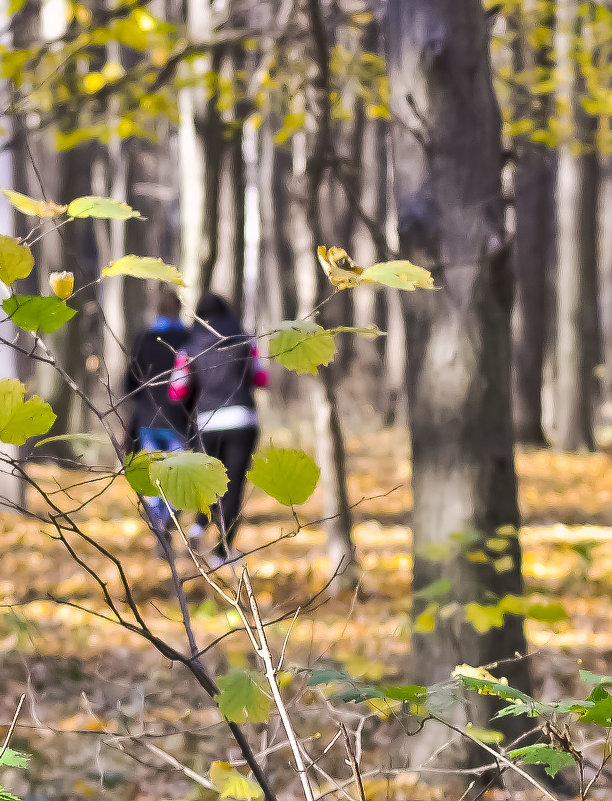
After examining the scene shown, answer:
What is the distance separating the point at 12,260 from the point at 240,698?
0.78 m

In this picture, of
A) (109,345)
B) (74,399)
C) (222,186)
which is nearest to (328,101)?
(222,186)

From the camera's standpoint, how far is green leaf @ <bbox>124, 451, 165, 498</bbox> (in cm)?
151

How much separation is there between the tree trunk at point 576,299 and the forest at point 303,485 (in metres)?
1.17

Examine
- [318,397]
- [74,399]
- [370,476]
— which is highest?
[318,397]

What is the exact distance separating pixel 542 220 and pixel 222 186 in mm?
6157

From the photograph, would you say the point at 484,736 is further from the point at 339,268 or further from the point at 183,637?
the point at 183,637

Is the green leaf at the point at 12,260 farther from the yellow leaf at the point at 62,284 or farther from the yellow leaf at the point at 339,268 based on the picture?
the yellow leaf at the point at 339,268

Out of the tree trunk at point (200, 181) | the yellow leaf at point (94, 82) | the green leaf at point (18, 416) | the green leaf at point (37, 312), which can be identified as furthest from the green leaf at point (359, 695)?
the tree trunk at point (200, 181)

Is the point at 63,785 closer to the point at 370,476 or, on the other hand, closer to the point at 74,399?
the point at 370,476

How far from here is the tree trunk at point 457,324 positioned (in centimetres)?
322

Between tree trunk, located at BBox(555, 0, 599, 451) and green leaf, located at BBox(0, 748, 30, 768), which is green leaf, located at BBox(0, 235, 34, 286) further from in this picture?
tree trunk, located at BBox(555, 0, 599, 451)

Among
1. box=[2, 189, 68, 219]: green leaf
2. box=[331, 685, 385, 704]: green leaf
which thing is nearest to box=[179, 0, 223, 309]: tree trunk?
box=[2, 189, 68, 219]: green leaf

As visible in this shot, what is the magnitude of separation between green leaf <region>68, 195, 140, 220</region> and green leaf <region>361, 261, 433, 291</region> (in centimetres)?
41

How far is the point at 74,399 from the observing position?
14320mm
